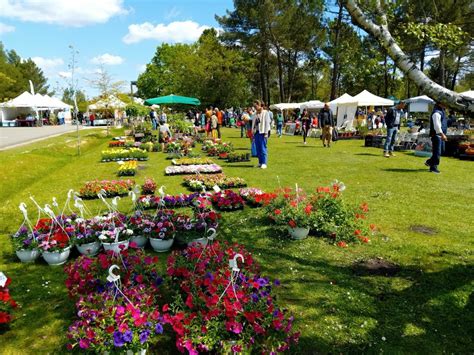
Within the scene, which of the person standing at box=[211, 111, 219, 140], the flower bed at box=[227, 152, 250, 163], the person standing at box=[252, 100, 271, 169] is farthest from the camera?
the person standing at box=[211, 111, 219, 140]

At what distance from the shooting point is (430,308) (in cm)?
403

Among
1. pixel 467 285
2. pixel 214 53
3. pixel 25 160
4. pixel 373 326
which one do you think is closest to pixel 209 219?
pixel 373 326

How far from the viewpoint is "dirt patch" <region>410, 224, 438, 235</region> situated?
20.5ft

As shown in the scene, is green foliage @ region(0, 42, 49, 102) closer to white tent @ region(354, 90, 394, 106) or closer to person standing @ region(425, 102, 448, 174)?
white tent @ region(354, 90, 394, 106)

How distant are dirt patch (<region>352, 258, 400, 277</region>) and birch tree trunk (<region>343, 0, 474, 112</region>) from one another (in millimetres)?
2380

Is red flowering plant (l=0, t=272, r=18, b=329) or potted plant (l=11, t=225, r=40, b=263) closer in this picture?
red flowering plant (l=0, t=272, r=18, b=329)

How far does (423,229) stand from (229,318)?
4.75 metres

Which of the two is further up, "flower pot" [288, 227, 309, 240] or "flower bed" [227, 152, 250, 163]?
"flower bed" [227, 152, 250, 163]

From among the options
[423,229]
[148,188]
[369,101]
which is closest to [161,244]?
[148,188]

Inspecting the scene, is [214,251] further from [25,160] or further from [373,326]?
[25,160]

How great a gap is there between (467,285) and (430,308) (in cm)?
86

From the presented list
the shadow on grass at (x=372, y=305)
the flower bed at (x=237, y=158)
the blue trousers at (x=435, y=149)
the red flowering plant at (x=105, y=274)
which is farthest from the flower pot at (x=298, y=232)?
the flower bed at (x=237, y=158)

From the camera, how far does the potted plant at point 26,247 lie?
17.6 feet

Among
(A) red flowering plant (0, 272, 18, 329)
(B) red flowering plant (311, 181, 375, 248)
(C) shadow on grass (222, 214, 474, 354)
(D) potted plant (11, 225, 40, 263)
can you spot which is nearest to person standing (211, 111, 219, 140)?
(B) red flowering plant (311, 181, 375, 248)
